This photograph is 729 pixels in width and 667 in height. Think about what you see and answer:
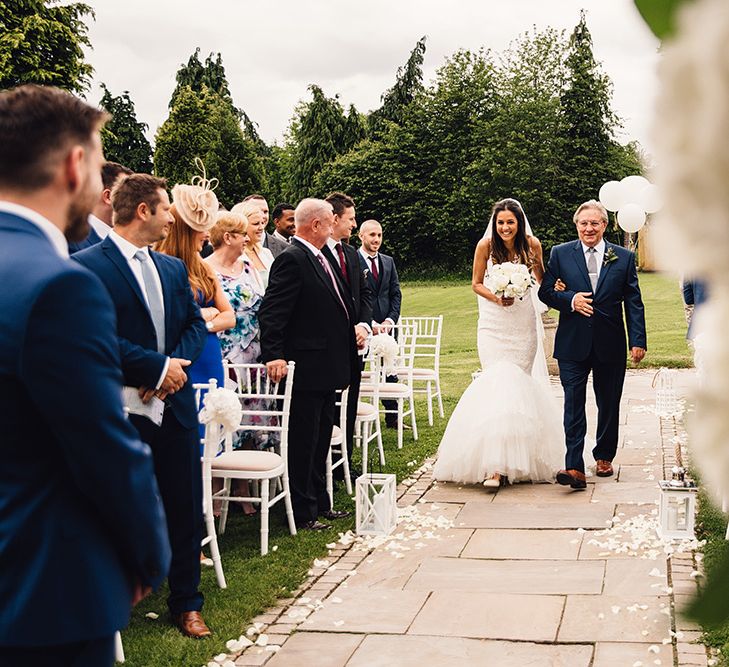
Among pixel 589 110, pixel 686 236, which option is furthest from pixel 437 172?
pixel 686 236

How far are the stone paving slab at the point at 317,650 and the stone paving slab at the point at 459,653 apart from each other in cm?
6

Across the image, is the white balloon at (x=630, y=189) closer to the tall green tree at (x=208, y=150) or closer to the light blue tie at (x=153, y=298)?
the light blue tie at (x=153, y=298)

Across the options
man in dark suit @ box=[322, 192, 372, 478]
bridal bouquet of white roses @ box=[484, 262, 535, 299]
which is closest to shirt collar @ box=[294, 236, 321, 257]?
man in dark suit @ box=[322, 192, 372, 478]

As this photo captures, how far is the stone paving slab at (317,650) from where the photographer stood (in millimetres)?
4141

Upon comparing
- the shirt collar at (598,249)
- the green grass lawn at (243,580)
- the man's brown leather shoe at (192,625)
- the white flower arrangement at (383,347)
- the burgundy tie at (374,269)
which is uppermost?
the shirt collar at (598,249)

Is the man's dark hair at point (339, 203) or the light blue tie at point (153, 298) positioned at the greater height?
the man's dark hair at point (339, 203)

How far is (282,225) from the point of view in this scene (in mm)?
9430

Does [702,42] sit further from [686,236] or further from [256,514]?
[256,514]

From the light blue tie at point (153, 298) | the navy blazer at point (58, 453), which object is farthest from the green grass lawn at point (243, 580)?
the light blue tie at point (153, 298)

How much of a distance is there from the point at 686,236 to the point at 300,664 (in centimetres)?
408

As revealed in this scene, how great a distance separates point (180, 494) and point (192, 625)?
63 centimetres

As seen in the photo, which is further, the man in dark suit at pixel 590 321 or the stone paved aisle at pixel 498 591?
the man in dark suit at pixel 590 321

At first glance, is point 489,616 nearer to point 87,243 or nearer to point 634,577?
point 634,577

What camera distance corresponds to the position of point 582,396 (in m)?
7.11
